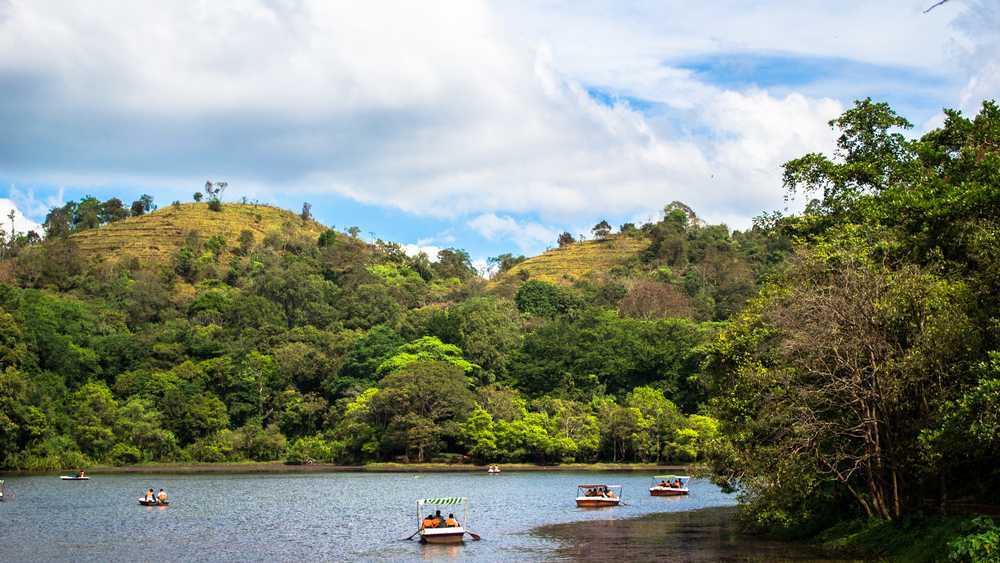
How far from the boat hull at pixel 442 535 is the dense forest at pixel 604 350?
1180cm

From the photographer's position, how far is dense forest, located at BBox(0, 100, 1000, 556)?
32.5m

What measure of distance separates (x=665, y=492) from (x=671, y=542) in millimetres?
26232

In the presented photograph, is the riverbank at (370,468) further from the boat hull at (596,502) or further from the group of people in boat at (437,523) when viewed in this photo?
the group of people in boat at (437,523)

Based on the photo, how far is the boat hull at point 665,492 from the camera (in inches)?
2630

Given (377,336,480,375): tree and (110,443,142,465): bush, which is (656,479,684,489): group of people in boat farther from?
(110,443,142,465): bush

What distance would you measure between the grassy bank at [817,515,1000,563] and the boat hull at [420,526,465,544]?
50.0 ft

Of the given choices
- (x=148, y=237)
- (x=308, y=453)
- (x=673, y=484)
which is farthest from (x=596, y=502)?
(x=148, y=237)

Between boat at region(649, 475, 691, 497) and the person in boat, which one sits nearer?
the person in boat

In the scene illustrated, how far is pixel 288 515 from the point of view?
182ft

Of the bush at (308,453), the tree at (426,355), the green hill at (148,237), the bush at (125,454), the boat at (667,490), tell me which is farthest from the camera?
the green hill at (148,237)

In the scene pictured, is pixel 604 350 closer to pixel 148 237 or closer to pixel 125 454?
pixel 125 454

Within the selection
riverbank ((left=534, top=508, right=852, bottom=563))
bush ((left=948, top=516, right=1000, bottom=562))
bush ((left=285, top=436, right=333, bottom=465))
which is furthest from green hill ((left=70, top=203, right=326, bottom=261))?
bush ((left=948, top=516, right=1000, bottom=562))

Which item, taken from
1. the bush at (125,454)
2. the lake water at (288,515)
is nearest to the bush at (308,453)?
the bush at (125,454)

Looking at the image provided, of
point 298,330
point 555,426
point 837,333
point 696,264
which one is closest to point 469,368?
point 555,426
